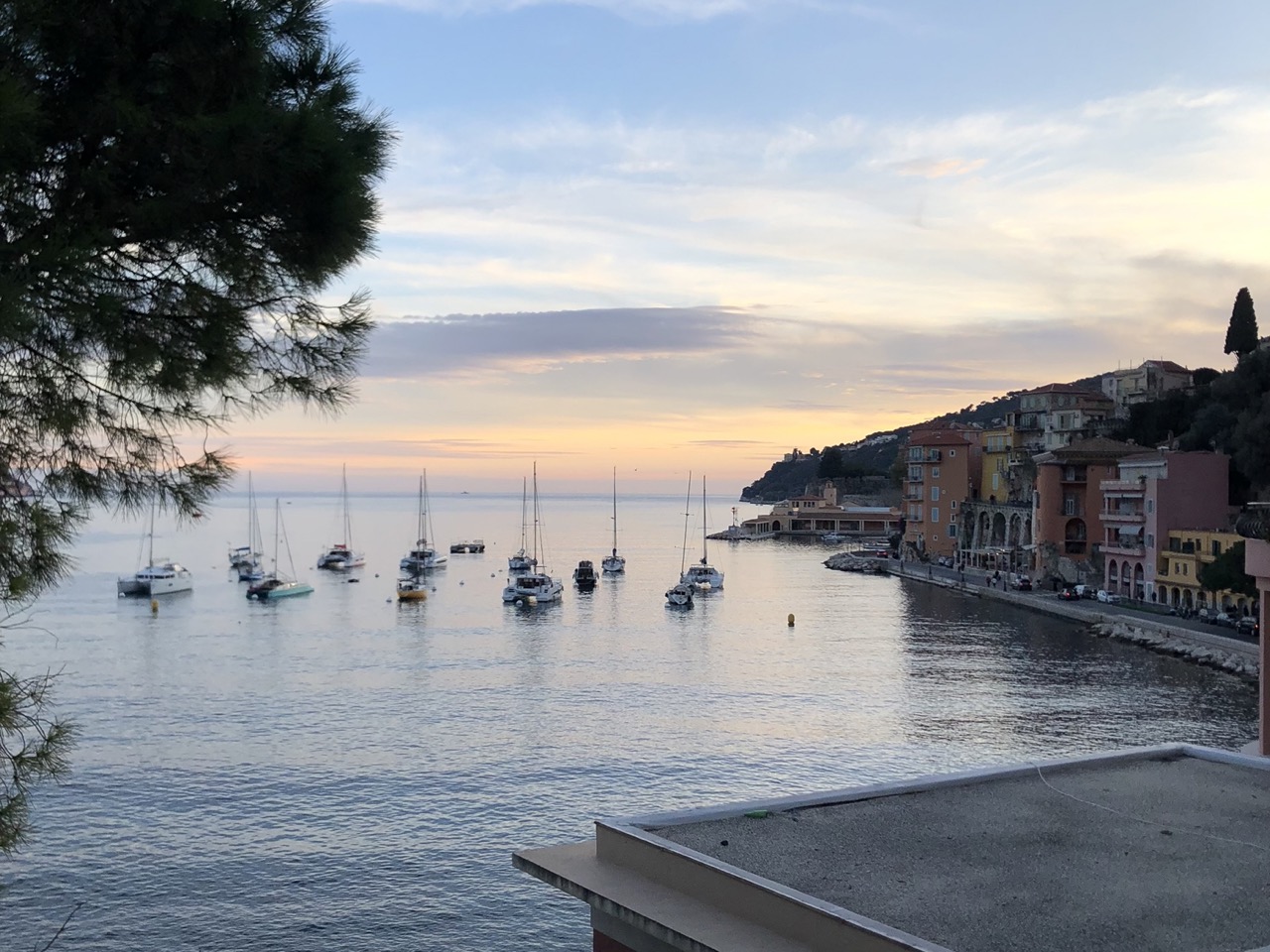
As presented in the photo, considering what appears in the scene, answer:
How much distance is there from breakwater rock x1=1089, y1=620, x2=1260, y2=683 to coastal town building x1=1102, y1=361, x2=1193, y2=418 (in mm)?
35686

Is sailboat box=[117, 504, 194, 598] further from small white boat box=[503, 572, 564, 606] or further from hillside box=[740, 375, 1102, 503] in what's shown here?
hillside box=[740, 375, 1102, 503]

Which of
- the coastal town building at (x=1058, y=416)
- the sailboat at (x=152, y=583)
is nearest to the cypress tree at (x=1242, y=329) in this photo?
the coastal town building at (x=1058, y=416)

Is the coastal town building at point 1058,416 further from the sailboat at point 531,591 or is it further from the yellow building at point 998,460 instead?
the sailboat at point 531,591

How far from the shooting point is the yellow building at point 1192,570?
3825 centimetres

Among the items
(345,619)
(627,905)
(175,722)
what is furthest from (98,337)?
(345,619)

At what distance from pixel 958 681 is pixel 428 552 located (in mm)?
46574

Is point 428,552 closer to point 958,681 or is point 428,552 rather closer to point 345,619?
point 345,619

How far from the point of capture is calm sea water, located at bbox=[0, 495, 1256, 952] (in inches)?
599

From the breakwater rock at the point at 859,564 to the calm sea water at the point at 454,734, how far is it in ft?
68.7

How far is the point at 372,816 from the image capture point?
18609 mm

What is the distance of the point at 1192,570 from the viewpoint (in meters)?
40.8

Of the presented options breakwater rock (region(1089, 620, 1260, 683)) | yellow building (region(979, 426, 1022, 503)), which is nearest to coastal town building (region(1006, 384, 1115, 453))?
yellow building (region(979, 426, 1022, 503))

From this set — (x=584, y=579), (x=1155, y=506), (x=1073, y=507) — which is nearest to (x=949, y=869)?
(x=1155, y=506)

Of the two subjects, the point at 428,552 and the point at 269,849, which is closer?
the point at 269,849
